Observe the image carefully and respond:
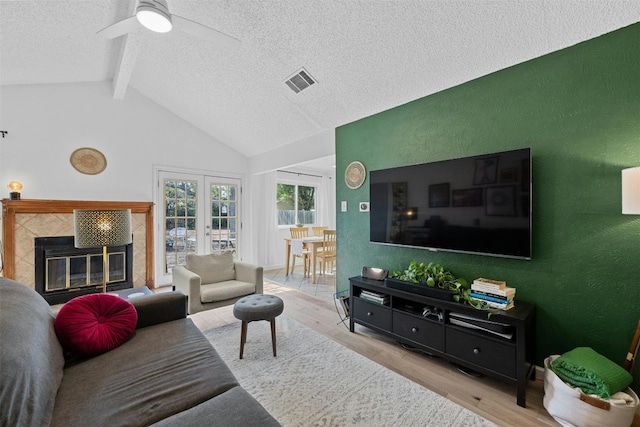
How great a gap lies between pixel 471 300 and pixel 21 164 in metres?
5.28

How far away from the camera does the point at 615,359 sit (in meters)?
1.79

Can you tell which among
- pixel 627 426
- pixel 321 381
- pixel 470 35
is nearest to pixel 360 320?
pixel 321 381

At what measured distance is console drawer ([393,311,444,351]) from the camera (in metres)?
2.19

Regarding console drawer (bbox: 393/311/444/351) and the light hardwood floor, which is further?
console drawer (bbox: 393/311/444/351)

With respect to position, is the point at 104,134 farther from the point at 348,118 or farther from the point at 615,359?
the point at 615,359

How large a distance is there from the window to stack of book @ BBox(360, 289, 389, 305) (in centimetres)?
388

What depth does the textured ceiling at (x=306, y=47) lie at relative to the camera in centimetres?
192

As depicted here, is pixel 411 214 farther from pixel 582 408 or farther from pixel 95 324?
pixel 95 324

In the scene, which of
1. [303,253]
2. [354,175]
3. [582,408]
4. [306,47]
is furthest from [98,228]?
[303,253]

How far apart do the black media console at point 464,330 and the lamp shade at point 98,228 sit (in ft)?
7.00

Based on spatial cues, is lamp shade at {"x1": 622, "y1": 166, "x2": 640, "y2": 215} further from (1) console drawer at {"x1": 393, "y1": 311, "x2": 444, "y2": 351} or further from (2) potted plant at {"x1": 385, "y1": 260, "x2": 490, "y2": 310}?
(1) console drawer at {"x1": 393, "y1": 311, "x2": 444, "y2": 351}

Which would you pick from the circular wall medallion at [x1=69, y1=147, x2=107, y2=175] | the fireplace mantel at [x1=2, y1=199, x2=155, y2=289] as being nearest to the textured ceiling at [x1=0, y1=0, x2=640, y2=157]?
the circular wall medallion at [x1=69, y1=147, x2=107, y2=175]

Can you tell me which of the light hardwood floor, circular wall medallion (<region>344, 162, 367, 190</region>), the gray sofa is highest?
circular wall medallion (<region>344, 162, 367, 190</region>)

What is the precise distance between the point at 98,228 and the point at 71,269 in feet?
8.64
